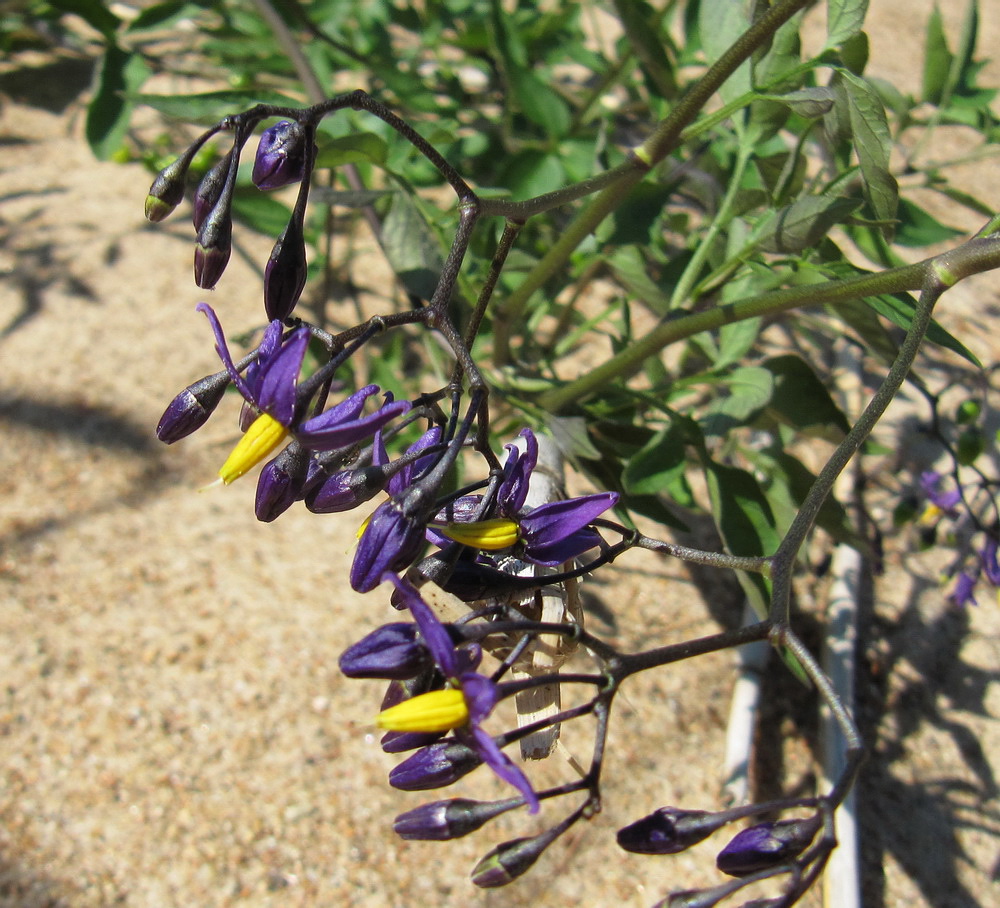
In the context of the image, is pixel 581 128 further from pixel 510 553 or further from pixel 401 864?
pixel 401 864

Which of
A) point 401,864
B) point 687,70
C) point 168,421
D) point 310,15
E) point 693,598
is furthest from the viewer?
point 687,70

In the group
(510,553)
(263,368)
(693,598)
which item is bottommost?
(693,598)

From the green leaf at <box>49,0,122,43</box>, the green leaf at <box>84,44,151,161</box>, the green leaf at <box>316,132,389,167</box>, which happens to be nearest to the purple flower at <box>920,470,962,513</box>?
the green leaf at <box>316,132,389,167</box>

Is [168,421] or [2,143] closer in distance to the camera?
[168,421]

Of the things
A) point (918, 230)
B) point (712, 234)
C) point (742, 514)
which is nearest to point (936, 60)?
point (918, 230)

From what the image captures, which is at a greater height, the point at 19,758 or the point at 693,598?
the point at 693,598

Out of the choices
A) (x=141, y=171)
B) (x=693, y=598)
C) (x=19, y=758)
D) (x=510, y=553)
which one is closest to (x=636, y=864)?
(x=693, y=598)

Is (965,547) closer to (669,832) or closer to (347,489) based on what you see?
(669,832)

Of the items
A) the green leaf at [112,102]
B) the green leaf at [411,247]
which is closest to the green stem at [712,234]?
the green leaf at [411,247]
